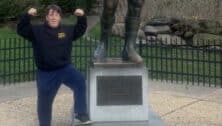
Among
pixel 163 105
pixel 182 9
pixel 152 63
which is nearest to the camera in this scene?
pixel 163 105

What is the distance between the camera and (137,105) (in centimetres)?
676

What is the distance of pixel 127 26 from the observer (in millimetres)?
7004

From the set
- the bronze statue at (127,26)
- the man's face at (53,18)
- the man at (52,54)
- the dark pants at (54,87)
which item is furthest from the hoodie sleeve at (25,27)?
the bronze statue at (127,26)

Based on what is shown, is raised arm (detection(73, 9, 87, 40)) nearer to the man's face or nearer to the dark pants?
the man's face

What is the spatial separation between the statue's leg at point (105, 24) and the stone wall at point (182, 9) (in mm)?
9747

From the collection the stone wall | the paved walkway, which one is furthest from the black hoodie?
the stone wall

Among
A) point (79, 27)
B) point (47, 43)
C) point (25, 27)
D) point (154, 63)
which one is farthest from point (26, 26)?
point (154, 63)

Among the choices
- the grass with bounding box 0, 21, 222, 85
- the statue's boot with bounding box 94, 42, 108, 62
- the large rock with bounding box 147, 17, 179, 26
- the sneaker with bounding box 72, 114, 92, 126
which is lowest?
the sneaker with bounding box 72, 114, 92, 126

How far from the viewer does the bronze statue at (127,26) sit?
22.5 feet

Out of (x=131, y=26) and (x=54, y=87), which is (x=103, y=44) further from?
(x=54, y=87)

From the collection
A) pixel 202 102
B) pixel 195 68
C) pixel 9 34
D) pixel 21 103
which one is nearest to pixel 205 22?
pixel 195 68

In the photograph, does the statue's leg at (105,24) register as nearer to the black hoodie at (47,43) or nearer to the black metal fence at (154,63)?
the black hoodie at (47,43)

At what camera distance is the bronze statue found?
22.5 ft

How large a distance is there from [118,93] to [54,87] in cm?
88
